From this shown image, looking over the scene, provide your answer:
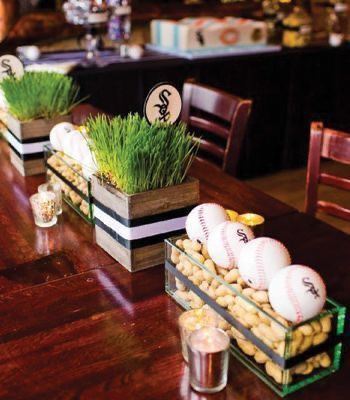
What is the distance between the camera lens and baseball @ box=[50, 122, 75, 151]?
66.4 inches

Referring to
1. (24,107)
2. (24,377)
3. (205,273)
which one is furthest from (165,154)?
(24,107)

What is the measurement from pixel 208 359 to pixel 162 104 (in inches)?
27.7

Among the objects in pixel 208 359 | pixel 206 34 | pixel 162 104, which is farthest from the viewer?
pixel 206 34

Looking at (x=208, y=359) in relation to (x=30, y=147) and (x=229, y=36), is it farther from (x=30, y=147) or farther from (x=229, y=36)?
(x=229, y=36)

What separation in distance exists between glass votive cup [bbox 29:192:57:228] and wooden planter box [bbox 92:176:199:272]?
0.23m

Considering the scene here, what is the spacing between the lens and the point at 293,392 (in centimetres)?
90

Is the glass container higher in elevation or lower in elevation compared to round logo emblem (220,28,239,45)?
lower

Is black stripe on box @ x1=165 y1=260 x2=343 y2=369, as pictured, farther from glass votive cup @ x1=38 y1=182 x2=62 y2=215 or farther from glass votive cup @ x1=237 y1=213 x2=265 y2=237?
glass votive cup @ x1=38 y1=182 x2=62 y2=215

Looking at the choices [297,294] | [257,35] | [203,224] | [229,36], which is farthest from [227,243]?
[257,35]

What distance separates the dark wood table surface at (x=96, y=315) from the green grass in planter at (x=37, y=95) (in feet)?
1.20

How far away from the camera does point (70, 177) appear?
5.21 feet

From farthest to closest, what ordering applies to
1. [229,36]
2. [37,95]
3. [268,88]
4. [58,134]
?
[268,88], [229,36], [37,95], [58,134]

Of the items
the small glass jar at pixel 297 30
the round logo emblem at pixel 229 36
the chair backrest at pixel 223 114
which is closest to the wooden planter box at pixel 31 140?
the chair backrest at pixel 223 114

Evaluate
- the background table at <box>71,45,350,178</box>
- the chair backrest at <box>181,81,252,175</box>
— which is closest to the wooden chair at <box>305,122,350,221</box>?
the chair backrest at <box>181,81,252,175</box>
